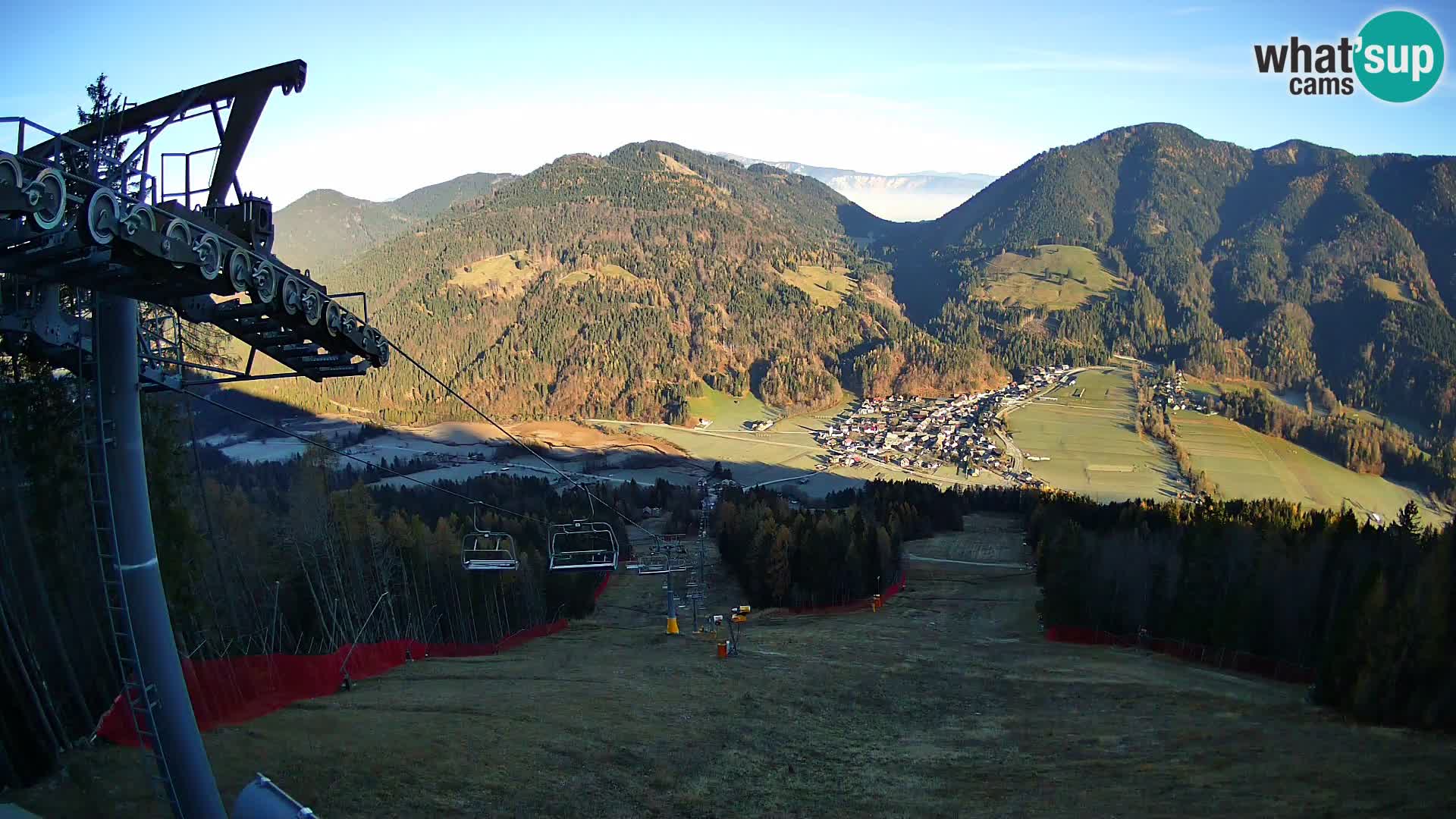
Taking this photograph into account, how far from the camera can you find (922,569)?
74500 mm

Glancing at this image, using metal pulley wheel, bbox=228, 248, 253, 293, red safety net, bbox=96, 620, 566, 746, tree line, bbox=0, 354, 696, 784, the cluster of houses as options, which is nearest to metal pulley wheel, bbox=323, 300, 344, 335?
metal pulley wheel, bbox=228, 248, 253, 293

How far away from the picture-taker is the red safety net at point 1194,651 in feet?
127

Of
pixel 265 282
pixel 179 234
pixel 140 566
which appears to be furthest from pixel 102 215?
pixel 140 566

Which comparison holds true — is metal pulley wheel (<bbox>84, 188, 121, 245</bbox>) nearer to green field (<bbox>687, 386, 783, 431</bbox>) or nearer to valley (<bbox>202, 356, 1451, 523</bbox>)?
valley (<bbox>202, 356, 1451, 523</bbox>)

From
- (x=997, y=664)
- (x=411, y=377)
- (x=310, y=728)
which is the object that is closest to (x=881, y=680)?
(x=997, y=664)

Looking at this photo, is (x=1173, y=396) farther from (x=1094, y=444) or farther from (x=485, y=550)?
(x=485, y=550)

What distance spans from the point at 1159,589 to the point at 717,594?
103 feet

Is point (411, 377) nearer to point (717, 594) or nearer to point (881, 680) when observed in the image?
point (717, 594)

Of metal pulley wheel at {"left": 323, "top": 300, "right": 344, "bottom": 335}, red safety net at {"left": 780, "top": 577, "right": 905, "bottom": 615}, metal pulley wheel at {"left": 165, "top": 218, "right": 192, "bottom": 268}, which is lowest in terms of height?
red safety net at {"left": 780, "top": 577, "right": 905, "bottom": 615}

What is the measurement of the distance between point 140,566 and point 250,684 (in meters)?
12.5

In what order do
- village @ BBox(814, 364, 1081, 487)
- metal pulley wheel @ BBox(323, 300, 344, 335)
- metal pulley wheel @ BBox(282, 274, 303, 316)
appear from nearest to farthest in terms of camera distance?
1. metal pulley wheel @ BBox(282, 274, 303, 316)
2. metal pulley wheel @ BBox(323, 300, 344, 335)
3. village @ BBox(814, 364, 1081, 487)

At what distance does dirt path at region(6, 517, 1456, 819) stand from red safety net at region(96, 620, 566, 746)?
92cm

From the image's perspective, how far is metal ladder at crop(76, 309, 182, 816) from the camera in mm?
12547

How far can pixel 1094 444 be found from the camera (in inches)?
5635
